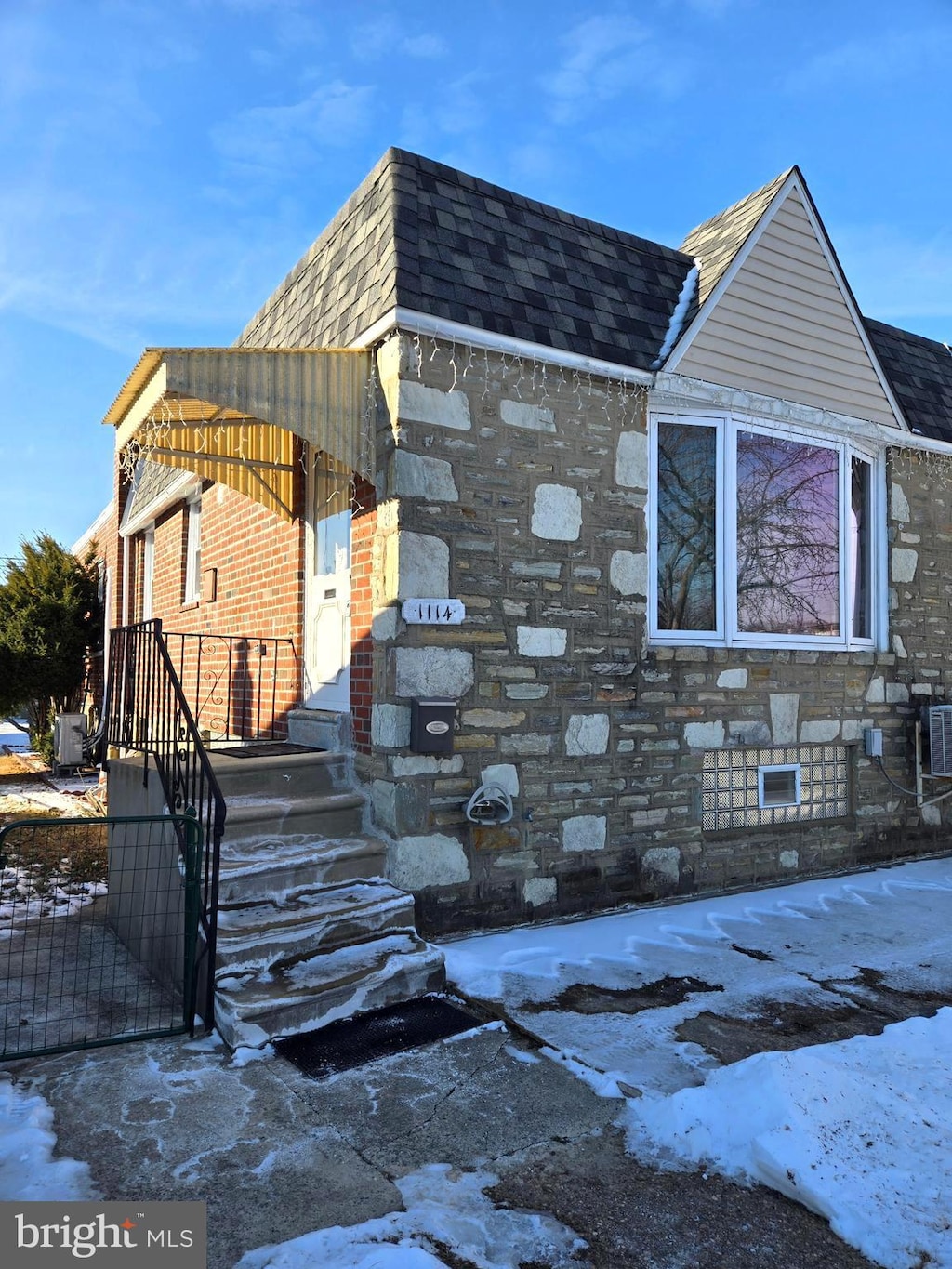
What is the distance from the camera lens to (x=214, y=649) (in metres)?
8.27

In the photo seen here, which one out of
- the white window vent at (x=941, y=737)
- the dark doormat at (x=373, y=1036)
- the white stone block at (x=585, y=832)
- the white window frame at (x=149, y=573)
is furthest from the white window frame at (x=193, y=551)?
the white window vent at (x=941, y=737)

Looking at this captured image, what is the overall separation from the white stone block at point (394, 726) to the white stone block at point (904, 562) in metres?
4.71

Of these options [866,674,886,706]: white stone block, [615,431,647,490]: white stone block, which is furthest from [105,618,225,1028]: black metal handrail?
[866,674,886,706]: white stone block

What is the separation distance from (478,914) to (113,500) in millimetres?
10691

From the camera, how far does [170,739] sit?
16.1 feet

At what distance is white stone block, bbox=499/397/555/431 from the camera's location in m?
5.39

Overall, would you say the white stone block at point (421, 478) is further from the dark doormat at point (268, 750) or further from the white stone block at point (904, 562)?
the white stone block at point (904, 562)

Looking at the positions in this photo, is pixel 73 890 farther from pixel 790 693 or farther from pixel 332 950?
pixel 790 693

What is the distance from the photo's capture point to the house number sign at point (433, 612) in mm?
4906

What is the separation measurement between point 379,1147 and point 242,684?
5.14m

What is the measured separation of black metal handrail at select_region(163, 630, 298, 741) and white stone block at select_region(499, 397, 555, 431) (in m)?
2.45

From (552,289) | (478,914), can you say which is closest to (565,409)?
(552,289)

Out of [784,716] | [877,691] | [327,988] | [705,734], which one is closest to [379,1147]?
[327,988]

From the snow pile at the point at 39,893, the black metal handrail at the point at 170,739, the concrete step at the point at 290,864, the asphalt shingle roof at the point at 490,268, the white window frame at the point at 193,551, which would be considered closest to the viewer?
the black metal handrail at the point at 170,739
